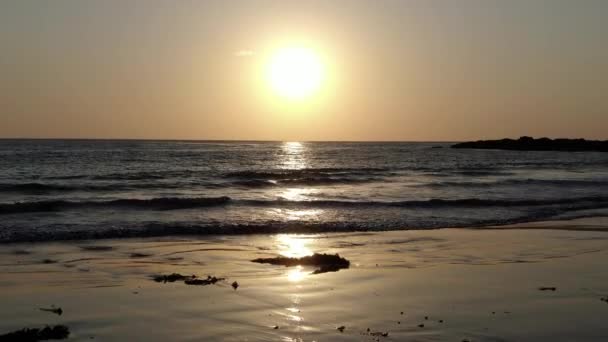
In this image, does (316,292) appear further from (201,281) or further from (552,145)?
(552,145)

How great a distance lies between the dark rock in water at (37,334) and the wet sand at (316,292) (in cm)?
19

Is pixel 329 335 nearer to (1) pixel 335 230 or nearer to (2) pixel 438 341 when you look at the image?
(2) pixel 438 341

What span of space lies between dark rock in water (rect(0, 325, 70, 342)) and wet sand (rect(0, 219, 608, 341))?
0.19 metres

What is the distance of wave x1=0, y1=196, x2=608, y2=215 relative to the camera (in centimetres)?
2530

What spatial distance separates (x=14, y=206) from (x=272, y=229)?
1096cm

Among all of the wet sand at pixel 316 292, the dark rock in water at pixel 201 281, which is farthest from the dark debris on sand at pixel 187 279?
the wet sand at pixel 316 292

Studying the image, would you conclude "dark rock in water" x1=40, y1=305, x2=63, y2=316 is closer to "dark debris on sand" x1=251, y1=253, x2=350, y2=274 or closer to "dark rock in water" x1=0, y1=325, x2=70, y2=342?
"dark rock in water" x1=0, y1=325, x2=70, y2=342

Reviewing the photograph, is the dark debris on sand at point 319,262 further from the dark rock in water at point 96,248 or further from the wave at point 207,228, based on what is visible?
the wave at point 207,228

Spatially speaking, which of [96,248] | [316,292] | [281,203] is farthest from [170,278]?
[281,203]

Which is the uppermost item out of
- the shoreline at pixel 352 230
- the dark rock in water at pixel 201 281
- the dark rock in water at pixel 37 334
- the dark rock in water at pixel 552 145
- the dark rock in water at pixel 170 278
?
the dark rock in water at pixel 552 145

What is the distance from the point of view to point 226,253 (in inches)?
599

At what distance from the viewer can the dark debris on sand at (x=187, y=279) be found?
36.6 feet

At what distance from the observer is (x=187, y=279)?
11422 millimetres

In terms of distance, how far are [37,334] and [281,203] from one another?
20521 millimetres
